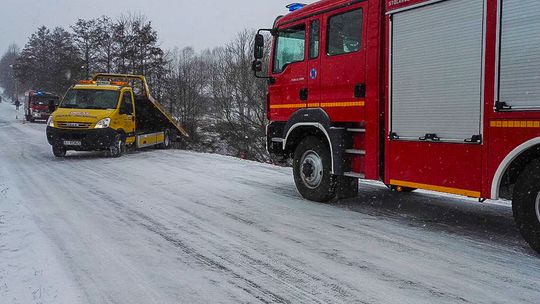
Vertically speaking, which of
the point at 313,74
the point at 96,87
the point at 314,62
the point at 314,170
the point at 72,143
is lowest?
the point at 314,170

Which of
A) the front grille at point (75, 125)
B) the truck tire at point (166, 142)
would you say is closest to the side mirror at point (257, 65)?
the front grille at point (75, 125)

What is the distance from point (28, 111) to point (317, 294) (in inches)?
1721

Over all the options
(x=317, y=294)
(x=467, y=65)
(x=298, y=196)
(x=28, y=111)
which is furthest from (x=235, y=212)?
(x=28, y=111)

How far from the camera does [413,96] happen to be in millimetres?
5547

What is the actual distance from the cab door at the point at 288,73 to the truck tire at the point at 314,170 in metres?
0.67

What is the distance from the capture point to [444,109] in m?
5.16

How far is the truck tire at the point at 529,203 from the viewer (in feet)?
14.1

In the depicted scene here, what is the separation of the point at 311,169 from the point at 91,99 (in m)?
9.14

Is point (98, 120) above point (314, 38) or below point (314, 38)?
below

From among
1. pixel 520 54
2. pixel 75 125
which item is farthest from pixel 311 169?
pixel 75 125

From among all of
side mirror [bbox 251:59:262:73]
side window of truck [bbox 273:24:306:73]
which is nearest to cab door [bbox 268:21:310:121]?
side window of truck [bbox 273:24:306:73]

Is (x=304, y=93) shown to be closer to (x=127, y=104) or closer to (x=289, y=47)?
(x=289, y=47)

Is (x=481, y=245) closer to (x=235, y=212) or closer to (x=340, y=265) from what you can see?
(x=340, y=265)

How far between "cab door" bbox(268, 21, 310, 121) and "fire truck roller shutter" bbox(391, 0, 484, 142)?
1955mm
